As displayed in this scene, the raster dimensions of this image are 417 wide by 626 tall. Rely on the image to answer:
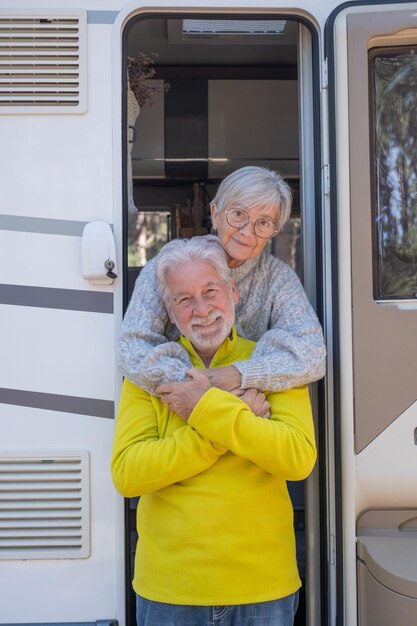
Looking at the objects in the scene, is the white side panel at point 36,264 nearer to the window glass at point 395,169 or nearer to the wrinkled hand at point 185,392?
the wrinkled hand at point 185,392

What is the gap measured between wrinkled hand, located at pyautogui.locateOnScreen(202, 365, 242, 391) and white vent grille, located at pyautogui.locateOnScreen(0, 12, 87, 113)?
0.97 m

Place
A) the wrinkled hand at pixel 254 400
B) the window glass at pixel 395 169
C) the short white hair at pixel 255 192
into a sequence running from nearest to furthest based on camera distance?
1. the wrinkled hand at pixel 254 400
2. the short white hair at pixel 255 192
3. the window glass at pixel 395 169

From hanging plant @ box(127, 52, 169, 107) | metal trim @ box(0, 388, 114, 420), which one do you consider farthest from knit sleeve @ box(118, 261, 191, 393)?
hanging plant @ box(127, 52, 169, 107)

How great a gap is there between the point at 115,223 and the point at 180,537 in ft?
3.26

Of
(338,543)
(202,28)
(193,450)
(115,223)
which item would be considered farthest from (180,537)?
(202,28)

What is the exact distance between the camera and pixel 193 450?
1.93 metres

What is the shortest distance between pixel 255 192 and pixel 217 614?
116 centimetres

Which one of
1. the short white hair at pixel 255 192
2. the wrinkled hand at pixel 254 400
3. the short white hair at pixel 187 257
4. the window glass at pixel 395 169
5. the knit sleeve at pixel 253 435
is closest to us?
the knit sleeve at pixel 253 435

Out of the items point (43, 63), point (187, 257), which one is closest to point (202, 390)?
point (187, 257)

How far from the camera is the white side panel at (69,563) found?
237cm

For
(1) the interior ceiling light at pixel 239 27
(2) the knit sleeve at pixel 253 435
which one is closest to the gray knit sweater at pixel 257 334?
(2) the knit sleeve at pixel 253 435

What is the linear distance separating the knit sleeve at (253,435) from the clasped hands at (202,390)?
0.04 metres

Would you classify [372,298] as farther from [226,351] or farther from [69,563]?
[69,563]

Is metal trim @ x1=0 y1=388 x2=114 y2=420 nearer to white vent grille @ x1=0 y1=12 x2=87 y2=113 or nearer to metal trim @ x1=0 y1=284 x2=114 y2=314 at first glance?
metal trim @ x1=0 y1=284 x2=114 y2=314
